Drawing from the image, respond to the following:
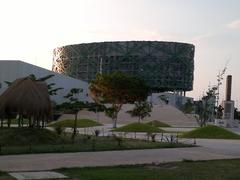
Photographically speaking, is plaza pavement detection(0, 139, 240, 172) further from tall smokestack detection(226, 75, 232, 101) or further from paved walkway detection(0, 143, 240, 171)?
tall smokestack detection(226, 75, 232, 101)

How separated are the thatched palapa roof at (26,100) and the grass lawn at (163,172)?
11549mm

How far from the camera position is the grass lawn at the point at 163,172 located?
16.8 meters

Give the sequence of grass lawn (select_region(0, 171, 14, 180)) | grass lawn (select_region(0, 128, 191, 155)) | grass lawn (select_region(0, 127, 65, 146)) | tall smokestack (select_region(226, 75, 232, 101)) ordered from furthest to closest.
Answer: tall smokestack (select_region(226, 75, 232, 101)) < grass lawn (select_region(0, 127, 65, 146)) < grass lawn (select_region(0, 128, 191, 155)) < grass lawn (select_region(0, 171, 14, 180))

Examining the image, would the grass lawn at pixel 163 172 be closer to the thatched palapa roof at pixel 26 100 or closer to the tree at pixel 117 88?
the thatched palapa roof at pixel 26 100

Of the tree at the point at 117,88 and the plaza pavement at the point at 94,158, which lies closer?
the plaza pavement at the point at 94,158

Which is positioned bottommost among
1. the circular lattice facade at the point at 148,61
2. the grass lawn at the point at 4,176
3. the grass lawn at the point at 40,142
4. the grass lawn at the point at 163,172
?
the grass lawn at the point at 4,176

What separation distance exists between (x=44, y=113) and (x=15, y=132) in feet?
8.41

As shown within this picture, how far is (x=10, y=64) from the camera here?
106m

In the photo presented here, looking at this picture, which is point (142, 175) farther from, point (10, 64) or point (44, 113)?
point (10, 64)

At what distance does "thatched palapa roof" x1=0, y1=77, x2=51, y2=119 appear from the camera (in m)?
30.4

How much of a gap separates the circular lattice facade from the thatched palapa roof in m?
133

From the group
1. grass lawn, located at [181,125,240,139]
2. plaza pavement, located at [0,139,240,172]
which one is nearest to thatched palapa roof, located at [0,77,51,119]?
plaza pavement, located at [0,139,240,172]

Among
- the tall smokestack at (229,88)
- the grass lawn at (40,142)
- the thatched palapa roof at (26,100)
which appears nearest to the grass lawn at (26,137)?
the grass lawn at (40,142)

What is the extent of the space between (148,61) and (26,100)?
458 feet
